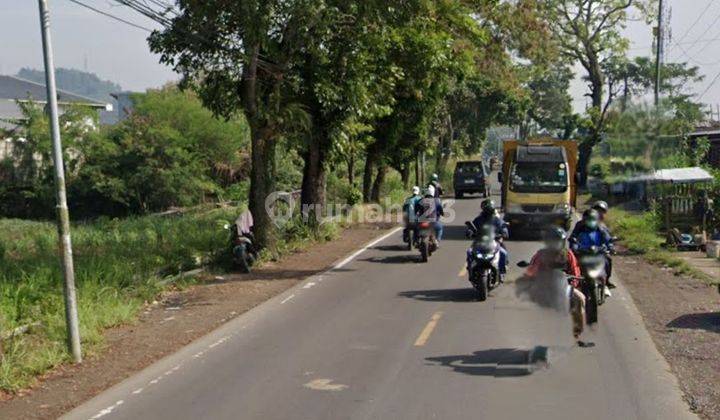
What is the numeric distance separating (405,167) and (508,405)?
41.0 metres

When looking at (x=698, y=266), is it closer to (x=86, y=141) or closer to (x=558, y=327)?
(x=558, y=327)

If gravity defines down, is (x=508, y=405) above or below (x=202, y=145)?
below

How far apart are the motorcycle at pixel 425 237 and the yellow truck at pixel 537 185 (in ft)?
18.4

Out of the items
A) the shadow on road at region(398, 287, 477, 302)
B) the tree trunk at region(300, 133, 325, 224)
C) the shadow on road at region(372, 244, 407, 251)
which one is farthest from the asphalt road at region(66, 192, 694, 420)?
the tree trunk at region(300, 133, 325, 224)

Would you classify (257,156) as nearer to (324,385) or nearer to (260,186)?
(260,186)

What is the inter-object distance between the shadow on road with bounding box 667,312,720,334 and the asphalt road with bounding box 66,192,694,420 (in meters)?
0.57

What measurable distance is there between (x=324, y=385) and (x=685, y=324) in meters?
5.87

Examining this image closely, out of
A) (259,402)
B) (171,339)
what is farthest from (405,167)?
(259,402)

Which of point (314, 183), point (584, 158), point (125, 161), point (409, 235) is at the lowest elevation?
point (409, 235)

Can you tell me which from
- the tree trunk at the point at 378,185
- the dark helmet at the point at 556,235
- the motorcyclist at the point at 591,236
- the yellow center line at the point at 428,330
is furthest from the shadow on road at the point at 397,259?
the tree trunk at the point at 378,185

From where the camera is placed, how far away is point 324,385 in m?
8.67

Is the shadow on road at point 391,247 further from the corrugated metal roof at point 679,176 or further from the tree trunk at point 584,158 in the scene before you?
the tree trunk at point 584,158

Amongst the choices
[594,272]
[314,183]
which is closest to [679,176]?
[314,183]

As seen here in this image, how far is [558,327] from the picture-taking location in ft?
29.9
